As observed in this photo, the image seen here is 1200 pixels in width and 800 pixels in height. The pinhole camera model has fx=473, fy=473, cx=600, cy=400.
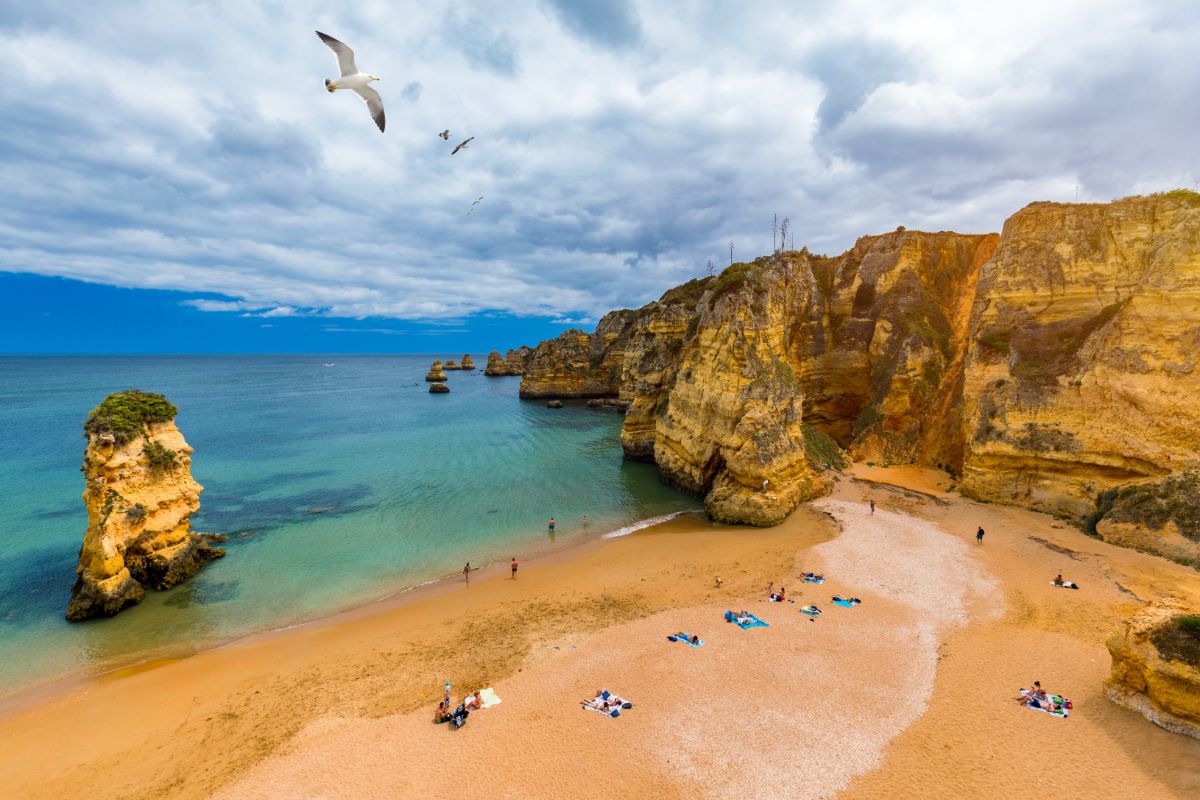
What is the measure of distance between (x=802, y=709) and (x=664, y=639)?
4.65 m

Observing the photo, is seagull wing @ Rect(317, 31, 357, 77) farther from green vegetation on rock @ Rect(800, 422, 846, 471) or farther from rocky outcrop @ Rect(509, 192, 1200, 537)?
green vegetation on rock @ Rect(800, 422, 846, 471)

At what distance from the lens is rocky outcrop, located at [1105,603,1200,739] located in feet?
35.7

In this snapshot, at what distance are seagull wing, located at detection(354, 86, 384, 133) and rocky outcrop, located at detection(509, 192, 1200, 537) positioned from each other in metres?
22.3

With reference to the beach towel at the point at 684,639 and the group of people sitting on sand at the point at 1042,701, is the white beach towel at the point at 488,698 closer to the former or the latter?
the beach towel at the point at 684,639

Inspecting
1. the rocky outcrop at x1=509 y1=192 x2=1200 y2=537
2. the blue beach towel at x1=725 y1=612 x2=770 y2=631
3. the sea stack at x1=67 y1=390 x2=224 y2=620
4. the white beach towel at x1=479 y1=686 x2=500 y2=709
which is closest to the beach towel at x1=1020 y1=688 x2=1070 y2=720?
the blue beach towel at x1=725 y1=612 x2=770 y2=631

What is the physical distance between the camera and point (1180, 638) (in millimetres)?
11008

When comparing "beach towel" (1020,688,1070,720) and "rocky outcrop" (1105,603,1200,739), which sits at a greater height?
"rocky outcrop" (1105,603,1200,739)

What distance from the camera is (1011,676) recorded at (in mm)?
13672

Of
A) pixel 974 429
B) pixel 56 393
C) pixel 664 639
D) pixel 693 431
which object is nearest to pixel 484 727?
pixel 664 639

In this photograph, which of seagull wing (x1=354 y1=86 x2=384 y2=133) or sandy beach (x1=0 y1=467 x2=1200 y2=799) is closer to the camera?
seagull wing (x1=354 y1=86 x2=384 y2=133)

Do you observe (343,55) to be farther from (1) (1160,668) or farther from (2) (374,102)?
(1) (1160,668)

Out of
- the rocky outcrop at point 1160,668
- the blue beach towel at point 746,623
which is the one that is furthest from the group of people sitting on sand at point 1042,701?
the blue beach towel at point 746,623

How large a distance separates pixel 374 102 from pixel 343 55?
3.08 ft

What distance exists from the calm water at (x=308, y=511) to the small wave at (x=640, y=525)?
647mm
